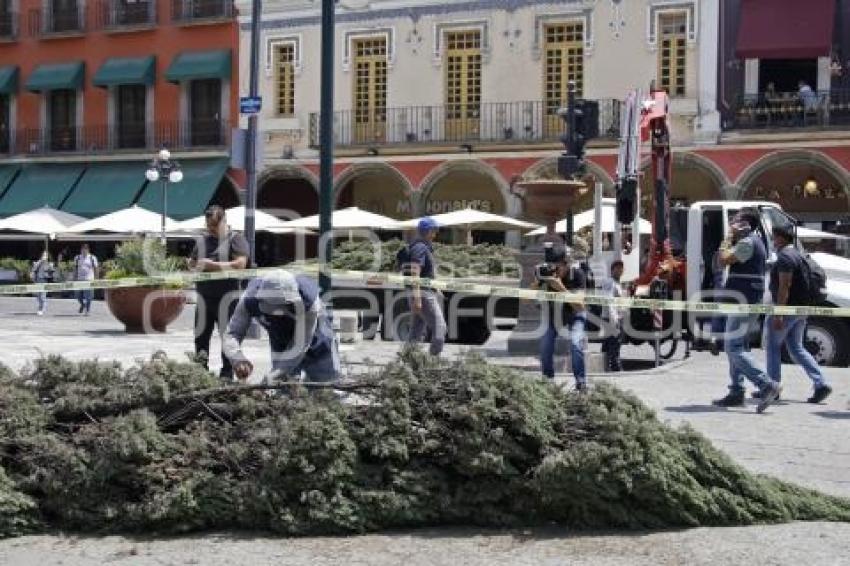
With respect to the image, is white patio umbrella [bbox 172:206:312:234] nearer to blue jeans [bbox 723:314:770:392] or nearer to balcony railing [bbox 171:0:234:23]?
balcony railing [bbox 171:0:234:23]

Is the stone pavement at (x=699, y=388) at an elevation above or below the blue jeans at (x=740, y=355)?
below

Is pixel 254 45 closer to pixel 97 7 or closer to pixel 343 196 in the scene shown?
pixel 343 196

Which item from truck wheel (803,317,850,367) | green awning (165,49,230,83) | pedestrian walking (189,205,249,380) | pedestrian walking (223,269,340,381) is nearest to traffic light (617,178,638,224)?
truck wheel (803,317,850,367)

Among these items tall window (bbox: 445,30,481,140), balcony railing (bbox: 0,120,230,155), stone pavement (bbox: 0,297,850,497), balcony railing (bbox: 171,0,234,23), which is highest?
balcony railing (bbox: 171,0,234,23)

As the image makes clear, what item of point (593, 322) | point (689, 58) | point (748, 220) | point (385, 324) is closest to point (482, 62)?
point (689, 58)

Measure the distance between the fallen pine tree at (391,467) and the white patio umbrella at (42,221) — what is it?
27015mm

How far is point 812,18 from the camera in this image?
26.0m

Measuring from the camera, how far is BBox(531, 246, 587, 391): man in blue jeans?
10789 mm

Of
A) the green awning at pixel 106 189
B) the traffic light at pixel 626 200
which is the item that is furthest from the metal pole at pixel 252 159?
the green awning at pixel 106 189

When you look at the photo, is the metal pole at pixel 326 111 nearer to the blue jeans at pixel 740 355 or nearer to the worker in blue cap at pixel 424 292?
the worker in blue cap at pixel 424 292

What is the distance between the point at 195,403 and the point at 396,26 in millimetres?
→ 26041

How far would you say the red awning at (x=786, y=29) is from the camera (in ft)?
84.9

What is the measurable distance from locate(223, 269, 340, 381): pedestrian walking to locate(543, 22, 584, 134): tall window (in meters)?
22.7

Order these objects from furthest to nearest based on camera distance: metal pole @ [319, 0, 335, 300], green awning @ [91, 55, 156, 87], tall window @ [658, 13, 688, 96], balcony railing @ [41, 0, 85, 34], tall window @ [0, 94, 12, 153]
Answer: tall window @ [0, 94, 12, 153], balcony railing @ [41, 0, 85, 34], green awning @ [91, 55, 156, 87], tall window @ [658, 13, 688, 96], metal pole @ [319, 0, 335, 300]
